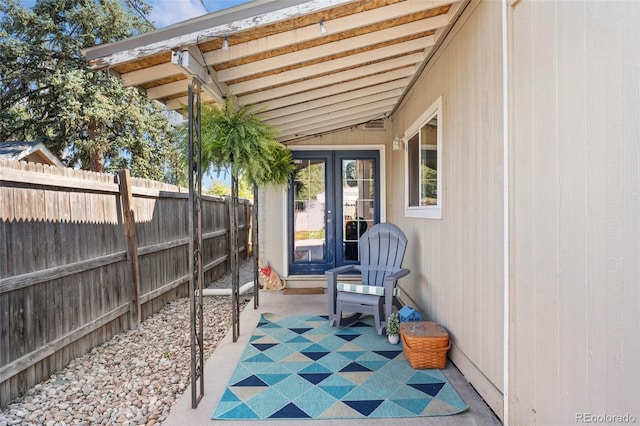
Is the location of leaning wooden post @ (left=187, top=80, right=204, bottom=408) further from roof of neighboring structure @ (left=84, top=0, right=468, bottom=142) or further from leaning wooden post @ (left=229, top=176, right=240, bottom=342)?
leaning wooden post @ (left=229, top=176, right=240, bottom=342)

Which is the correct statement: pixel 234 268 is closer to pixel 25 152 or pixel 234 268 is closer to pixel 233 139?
pixel 233 139

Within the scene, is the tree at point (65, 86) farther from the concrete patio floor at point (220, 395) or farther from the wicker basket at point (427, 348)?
the wicker basket at point (427, 348)

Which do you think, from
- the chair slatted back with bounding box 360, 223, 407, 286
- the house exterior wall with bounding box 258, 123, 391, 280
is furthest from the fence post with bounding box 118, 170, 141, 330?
the chair slatted back with bounding box 360, 223, 407, 286

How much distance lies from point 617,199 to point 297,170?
4.90 meters

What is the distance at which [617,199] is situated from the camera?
4.07 ft

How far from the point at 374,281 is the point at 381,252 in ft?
1.09

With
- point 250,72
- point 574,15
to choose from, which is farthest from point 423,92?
point 574,15

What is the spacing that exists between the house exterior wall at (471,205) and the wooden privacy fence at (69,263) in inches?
72.5

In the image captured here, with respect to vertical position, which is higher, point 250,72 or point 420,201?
point 250,72

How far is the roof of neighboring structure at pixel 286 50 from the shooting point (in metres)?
2.25

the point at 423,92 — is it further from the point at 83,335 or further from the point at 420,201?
the point at 83,335

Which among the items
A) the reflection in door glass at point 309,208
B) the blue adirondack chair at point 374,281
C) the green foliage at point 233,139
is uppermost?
the green foliage at point 233,139

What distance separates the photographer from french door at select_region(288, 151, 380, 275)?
588cm
